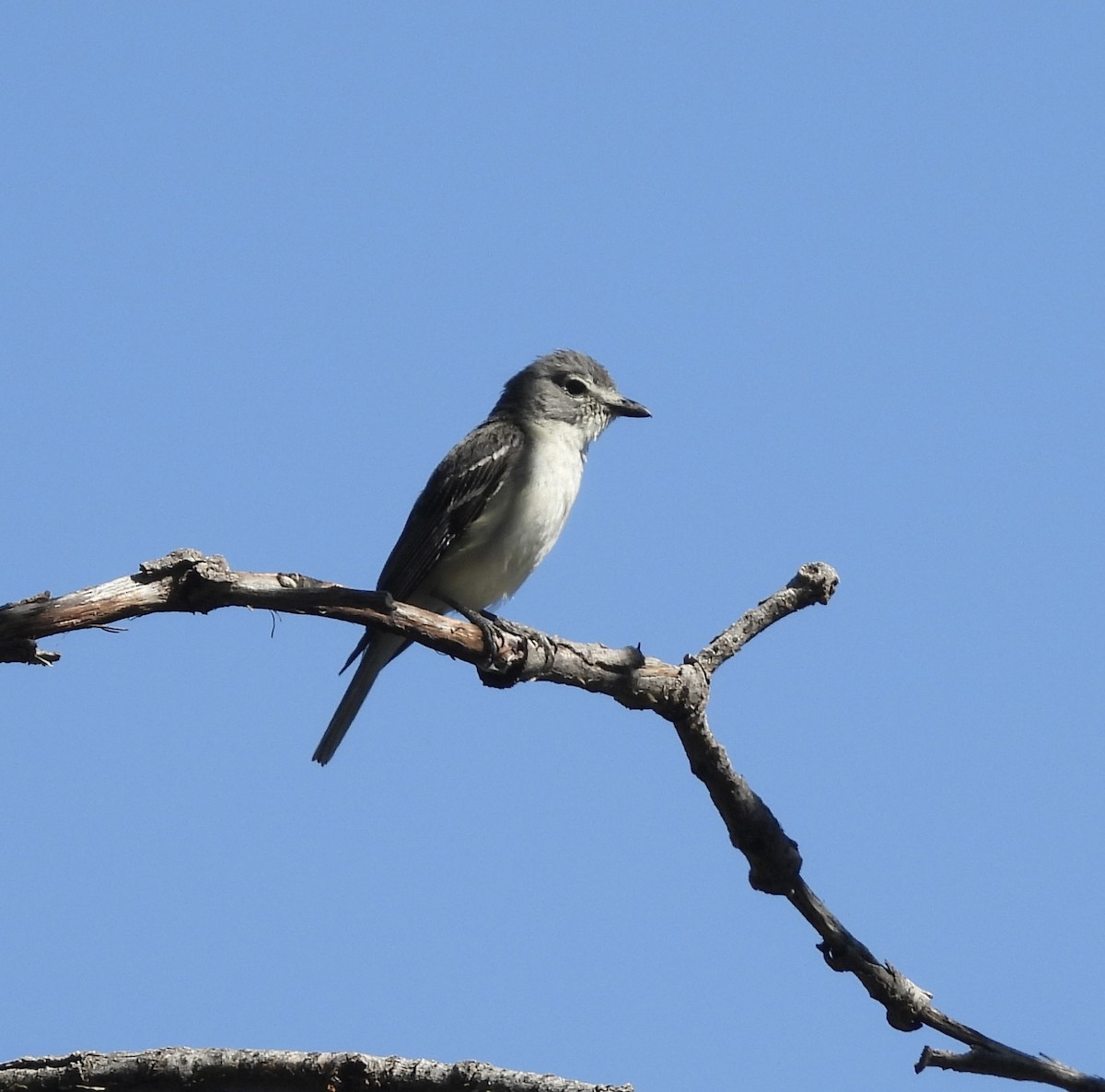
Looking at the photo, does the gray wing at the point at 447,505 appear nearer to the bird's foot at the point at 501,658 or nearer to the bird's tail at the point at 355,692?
the bird's tail at the point at 355,692

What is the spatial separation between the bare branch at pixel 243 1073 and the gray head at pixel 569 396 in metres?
5.05

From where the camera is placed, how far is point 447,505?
7.87 metres

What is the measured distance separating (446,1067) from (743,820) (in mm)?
1795

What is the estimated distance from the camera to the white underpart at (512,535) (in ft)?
25.4

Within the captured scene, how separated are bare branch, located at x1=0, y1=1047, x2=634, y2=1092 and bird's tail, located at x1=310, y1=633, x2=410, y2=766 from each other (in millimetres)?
3873

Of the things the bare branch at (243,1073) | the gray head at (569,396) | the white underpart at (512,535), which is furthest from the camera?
the gray head at (569,396)

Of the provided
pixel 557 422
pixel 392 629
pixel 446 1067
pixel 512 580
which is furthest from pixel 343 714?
pixel 446 1067

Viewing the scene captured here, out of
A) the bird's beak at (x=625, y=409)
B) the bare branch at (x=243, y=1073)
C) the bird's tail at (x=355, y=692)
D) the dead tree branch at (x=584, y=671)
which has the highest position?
the bird's beak at (x=625, y=409)

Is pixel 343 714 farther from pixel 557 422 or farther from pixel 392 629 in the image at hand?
pixel 392 629

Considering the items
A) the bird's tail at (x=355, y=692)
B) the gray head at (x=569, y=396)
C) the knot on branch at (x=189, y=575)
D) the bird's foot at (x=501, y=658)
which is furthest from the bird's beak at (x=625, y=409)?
the knot on branch at (x=189, y=575)

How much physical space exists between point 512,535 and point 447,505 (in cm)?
44

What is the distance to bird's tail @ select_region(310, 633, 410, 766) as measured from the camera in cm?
797

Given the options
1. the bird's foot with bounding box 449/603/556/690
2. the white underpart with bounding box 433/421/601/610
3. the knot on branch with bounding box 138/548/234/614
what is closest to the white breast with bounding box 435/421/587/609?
the white underpart with bounding box 433/421/601/610

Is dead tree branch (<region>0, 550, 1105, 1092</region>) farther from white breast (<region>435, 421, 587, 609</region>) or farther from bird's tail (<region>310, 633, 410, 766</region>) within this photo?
bird's tail (<region>310, 633, 410, 766</region>)
